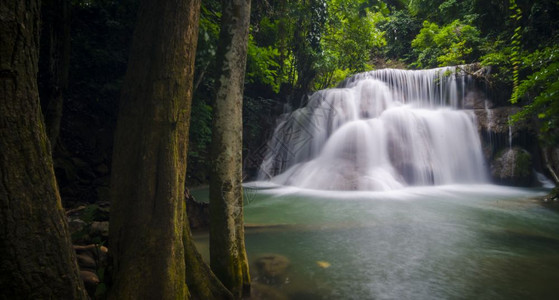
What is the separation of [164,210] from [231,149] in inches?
34.3

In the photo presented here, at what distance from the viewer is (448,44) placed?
1628cm

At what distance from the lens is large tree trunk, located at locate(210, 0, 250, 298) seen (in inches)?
105

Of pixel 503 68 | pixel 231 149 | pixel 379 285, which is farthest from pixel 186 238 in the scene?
pixel 503 68

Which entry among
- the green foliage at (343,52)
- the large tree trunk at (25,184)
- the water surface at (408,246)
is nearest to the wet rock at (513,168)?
the water surface at (408,246)

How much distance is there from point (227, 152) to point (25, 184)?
153 centimetres

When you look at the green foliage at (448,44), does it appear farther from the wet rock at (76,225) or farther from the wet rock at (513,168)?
the wet rock at (76,225)

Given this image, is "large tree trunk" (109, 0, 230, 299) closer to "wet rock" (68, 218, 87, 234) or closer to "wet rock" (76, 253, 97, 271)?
"wet rock" (76, 253, 97, 271)

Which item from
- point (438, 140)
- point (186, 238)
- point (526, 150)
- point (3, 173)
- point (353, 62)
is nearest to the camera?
point (3, 173)

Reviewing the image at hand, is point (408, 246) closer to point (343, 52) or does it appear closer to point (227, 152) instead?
point (227, 152)

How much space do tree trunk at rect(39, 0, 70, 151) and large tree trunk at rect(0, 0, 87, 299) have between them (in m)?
4.90

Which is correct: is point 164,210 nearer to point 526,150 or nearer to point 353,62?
point 526,150

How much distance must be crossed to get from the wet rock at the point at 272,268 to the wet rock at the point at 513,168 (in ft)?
37.1

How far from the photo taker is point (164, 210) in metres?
2.04

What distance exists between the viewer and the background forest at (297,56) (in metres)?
6.58
